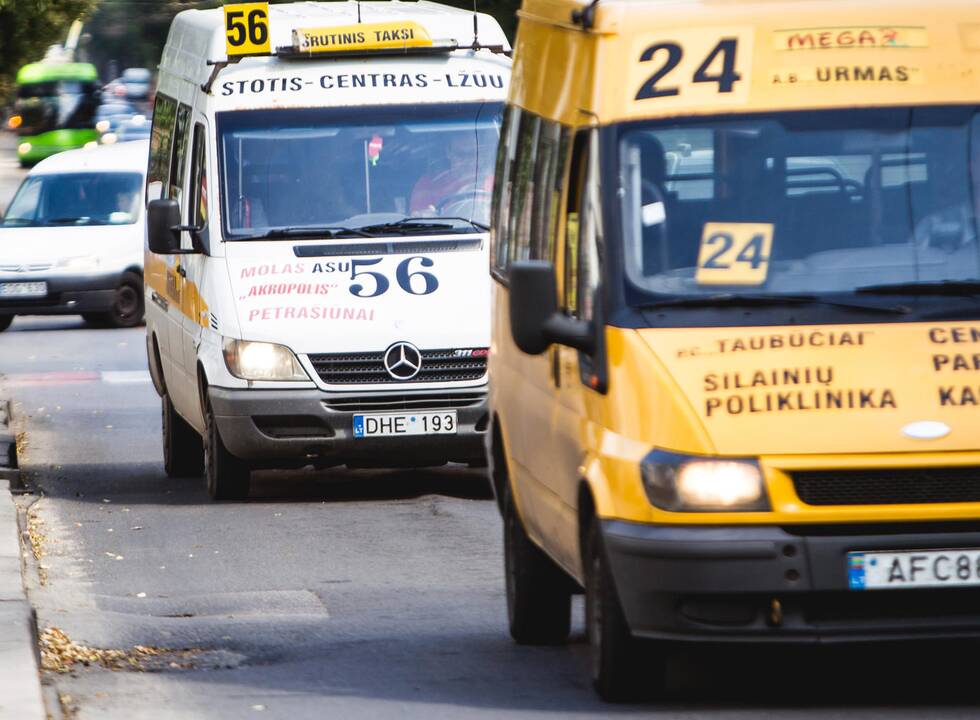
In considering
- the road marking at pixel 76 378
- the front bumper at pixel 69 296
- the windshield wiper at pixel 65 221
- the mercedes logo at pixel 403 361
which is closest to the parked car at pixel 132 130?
the windshield wiper at pixel 65 221

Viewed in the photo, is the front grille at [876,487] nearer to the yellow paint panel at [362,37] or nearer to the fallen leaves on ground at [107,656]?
the fallen leaves on ground at [107,656]

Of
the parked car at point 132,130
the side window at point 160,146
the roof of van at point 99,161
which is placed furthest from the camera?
the parked car at point 132,130

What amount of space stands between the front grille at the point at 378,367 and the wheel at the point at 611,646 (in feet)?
18.6

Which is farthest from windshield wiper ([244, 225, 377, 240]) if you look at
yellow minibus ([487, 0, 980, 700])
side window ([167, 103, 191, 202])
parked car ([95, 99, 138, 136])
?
parked car ([95, 99, 138, 136])

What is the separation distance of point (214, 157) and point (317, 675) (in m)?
5.72

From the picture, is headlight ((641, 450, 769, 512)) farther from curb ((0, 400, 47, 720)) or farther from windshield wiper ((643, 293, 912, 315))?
curb ((0, 400, 47, 720))

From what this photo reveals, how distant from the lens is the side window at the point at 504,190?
914 cm

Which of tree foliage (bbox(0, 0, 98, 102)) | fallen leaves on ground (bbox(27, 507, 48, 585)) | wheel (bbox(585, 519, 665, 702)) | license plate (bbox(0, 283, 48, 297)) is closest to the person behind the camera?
wheel (bbox(585, 519, 665, 702))

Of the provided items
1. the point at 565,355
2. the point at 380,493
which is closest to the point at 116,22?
the point at 380,493

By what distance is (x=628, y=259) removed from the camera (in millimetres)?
7305

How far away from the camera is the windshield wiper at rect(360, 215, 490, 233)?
13.3m

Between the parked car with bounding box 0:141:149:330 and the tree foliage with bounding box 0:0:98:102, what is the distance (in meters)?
3.98

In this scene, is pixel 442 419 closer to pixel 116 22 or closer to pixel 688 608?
pixel 688 608

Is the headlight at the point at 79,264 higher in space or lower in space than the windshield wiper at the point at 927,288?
lower
